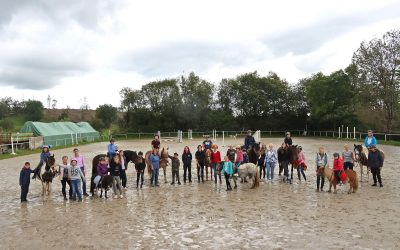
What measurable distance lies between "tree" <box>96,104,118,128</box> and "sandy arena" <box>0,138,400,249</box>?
190 ft

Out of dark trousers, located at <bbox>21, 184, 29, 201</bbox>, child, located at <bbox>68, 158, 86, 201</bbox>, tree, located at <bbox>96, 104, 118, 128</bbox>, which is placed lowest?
dark trousers, located at <bbox>21, 184, 29, 201</bbox>

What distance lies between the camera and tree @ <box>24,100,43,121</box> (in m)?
73.5

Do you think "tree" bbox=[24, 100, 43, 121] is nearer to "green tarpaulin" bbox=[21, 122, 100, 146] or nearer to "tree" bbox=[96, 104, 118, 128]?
"tree" bbox=[96, 104, 118, 128]

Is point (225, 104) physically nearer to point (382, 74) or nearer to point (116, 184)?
point (382, 74)

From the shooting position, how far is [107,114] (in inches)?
2744

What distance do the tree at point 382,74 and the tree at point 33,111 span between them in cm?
5937

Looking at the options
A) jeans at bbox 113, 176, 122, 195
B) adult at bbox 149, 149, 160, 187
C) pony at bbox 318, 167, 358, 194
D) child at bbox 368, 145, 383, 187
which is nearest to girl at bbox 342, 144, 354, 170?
child at bbox 368, 145, 383, 187

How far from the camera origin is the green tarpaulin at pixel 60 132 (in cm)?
3553

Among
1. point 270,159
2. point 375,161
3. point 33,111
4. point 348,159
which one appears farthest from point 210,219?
point 33,111

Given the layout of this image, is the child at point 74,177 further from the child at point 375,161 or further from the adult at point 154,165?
the child at point 375,161

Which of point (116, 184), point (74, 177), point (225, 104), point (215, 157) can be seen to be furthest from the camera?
point (225, 104)

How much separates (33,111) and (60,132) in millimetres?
39499

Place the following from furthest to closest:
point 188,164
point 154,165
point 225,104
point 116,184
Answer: point 225,104 → point 188,164 → point 154,165 → point 116,184

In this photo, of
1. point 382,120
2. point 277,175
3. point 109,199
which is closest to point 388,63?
point 382,120
